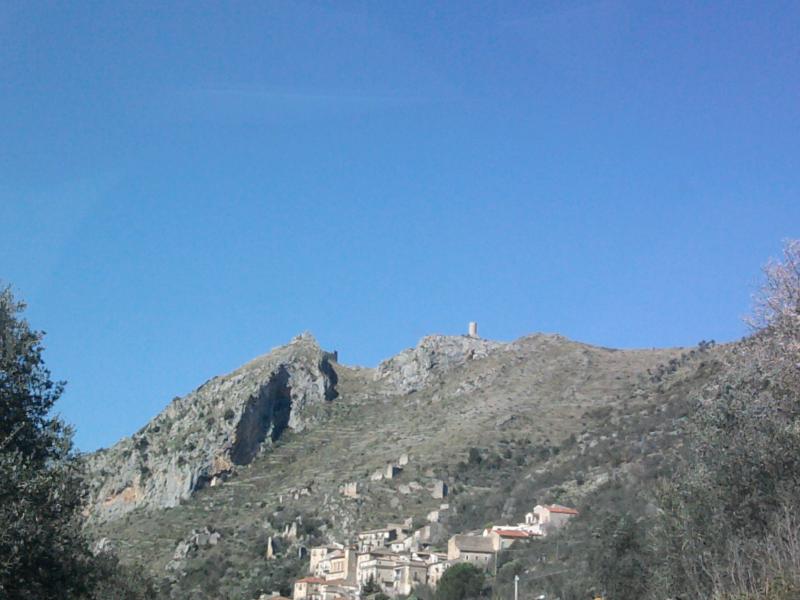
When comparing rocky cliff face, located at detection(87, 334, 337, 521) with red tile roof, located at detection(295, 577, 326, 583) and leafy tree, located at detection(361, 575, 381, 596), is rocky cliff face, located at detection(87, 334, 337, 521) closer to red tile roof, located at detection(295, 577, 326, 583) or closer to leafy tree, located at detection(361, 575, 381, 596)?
red tile roof, located at detection(295, 577, 326, 583)

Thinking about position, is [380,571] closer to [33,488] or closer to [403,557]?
[403,557]

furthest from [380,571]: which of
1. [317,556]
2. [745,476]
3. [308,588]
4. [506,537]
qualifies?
[745,476]

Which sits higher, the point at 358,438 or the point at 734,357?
the point at 358,438

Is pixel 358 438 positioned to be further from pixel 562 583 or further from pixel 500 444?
pixel 562 583

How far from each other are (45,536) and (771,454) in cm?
1459

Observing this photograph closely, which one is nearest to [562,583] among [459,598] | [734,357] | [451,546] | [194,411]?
[459,598]

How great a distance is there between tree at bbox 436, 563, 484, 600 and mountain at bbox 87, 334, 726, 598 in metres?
12.6

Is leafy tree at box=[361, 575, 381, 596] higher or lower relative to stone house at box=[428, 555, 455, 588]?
lower

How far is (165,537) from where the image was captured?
97.8 m

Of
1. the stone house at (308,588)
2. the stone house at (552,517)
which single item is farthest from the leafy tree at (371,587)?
the stone house at (552,517)

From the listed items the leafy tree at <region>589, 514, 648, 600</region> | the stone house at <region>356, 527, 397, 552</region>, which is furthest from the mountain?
the leafy tree at <region>589, 514, 648, 600</region>

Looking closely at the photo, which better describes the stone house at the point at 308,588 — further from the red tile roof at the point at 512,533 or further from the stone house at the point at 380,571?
the red tile roof at the point at 512,533

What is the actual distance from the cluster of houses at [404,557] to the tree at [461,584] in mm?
3042

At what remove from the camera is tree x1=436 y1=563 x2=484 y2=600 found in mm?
66875
